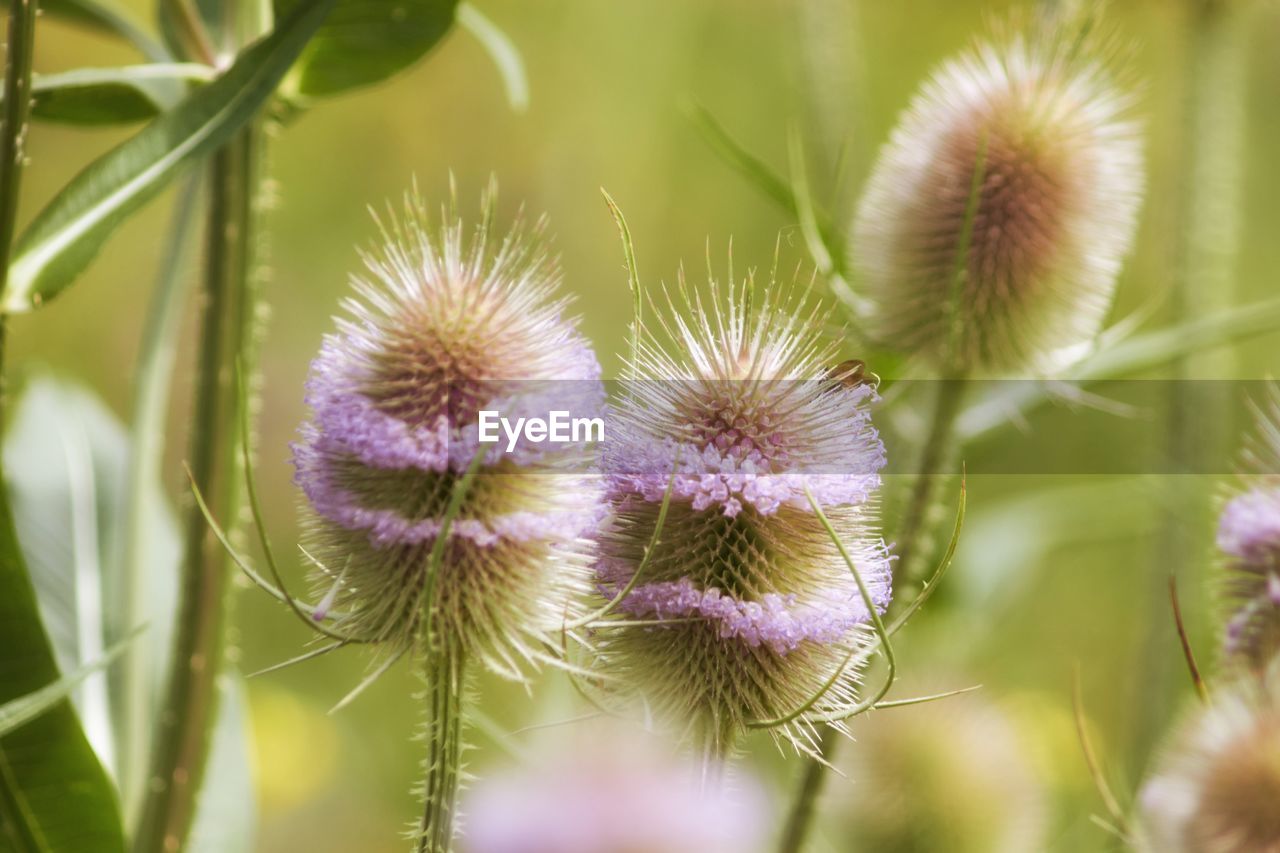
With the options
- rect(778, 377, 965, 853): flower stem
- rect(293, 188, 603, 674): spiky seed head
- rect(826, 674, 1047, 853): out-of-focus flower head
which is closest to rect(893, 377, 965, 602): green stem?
rect(778, 377, 965, 853): flower stem

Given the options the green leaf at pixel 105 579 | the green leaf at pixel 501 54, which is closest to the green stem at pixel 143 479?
the green leaf at pixel 105 579

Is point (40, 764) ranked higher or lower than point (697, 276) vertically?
lower

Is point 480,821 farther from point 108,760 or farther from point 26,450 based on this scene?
point 26,450

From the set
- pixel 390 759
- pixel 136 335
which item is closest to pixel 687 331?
pixel 390 759

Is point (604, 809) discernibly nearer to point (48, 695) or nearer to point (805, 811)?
point (48, 695)

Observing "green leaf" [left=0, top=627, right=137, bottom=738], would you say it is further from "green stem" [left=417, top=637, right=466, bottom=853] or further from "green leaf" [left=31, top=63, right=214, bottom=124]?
"green leaf" [left=31, top=63, right=214, bottom=124]

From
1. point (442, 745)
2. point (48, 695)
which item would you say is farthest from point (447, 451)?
point (48, 695)
